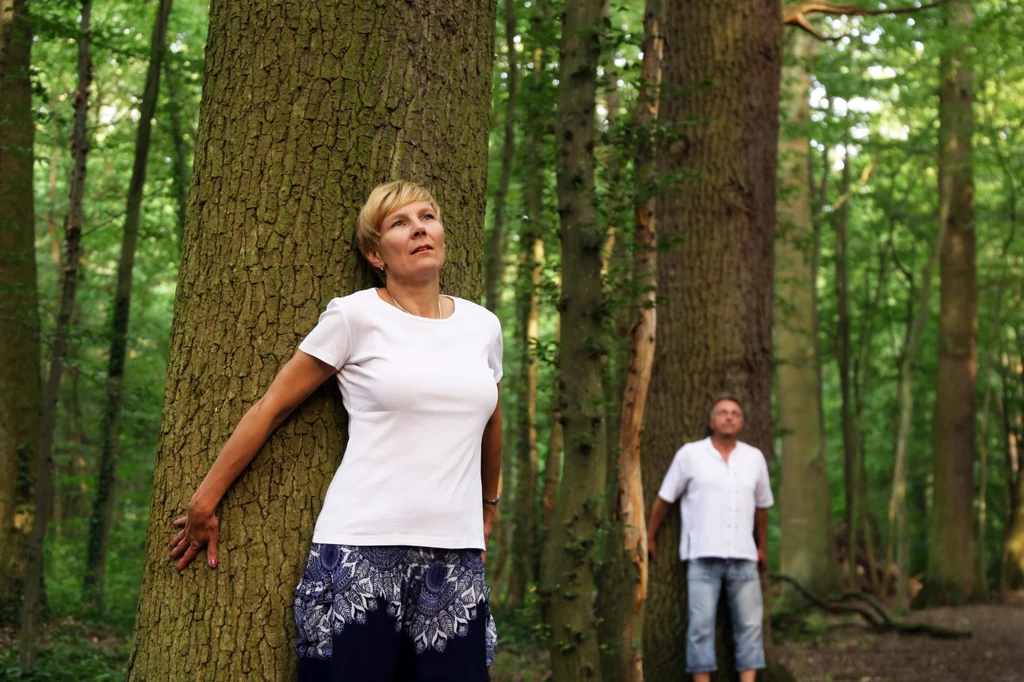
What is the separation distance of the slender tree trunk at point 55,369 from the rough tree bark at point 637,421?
12.6ft

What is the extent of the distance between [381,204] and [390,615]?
3.84 ft

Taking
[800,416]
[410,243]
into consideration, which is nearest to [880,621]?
[800,416]

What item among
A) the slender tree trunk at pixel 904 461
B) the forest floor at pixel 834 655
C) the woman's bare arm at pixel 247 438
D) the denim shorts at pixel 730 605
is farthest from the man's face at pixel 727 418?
the slender tree trunk at pixel 904 461

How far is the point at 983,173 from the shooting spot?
792 inches

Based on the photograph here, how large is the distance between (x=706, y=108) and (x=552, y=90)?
1.63 meters

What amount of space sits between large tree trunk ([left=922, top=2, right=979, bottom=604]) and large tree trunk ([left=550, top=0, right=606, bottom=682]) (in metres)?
13.8

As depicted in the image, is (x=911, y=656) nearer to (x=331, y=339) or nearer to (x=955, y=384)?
(x=955, y=384)

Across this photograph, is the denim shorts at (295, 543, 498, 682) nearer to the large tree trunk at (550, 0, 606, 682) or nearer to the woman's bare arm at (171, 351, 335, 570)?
the woman's bare arm at (171, 351, 335, 570)

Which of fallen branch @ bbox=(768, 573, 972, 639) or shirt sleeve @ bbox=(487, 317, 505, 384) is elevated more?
shirt sleeve @ bbox=(487, 317, 505, 384)

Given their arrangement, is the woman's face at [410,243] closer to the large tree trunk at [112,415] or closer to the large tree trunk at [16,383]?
the large tree trunk at [16,383]

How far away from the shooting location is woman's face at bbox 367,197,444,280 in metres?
3.02

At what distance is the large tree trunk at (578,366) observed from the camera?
225 inches

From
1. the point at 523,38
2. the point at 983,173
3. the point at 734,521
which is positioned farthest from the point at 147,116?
the point at 983,173

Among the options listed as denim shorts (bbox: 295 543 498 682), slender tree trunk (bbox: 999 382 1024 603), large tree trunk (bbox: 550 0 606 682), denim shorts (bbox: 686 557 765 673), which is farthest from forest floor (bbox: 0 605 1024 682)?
slender tree trunk (bbox: 999 382 1024 603)
